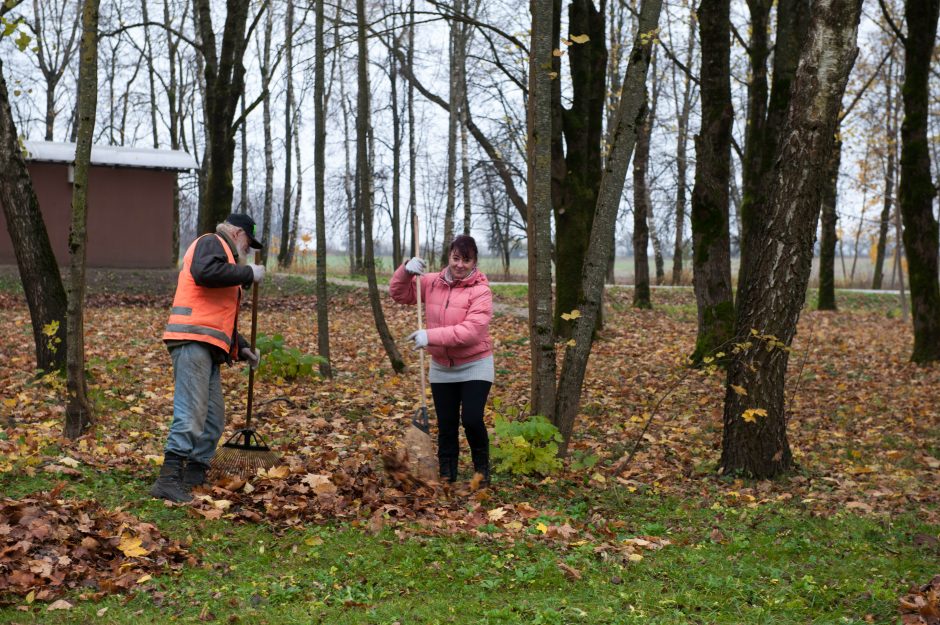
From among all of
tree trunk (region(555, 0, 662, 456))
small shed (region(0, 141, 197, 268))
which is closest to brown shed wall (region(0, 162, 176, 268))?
small shed (region(0, 141, 197, 268))

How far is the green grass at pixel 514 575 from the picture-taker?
429 cm

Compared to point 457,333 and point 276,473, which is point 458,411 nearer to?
point 457,333

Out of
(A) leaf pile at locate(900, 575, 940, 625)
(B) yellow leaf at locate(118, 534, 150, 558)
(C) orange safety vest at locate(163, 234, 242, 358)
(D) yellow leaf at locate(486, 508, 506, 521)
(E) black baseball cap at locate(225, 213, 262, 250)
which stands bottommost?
(A) leaf pile at locate(900, 575, 940, 625)

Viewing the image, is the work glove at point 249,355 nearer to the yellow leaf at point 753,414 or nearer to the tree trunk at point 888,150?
the yellow leaf at point 753,414

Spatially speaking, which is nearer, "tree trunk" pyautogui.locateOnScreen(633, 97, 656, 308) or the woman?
the woman

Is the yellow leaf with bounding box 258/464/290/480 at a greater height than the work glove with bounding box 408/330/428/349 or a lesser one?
lesser

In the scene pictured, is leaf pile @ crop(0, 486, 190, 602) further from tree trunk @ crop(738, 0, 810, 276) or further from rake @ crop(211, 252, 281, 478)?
tree trunk @ crop(738, 0, 810, 276)

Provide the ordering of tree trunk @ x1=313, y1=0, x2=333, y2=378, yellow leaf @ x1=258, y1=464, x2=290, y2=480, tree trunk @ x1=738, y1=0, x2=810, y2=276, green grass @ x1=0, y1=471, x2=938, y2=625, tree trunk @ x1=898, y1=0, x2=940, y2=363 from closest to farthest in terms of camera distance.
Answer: green grass @ x1=0, y1=471, x2=938, y2=625
yellow leaf @ x1=258, y1=464, x2=290, y2=480
tree trunk @ x1=313, y1=0, x2=333, y2=378
tree trunk @ x1=738, y1=0, x2=810, y2=276
tree trunk @ x1=898, y1=0, x2=940, y2=363

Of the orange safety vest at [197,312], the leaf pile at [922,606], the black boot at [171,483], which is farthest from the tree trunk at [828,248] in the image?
the black boot at [171,483]

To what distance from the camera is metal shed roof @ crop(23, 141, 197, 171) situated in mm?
24094

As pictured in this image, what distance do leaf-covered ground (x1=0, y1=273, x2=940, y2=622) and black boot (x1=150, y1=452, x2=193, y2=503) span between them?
0.14m

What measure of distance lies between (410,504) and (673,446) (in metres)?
3.58

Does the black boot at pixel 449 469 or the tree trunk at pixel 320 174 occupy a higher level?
the tree trunk at pixel 320 174

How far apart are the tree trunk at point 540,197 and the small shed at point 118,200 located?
20.2 m
